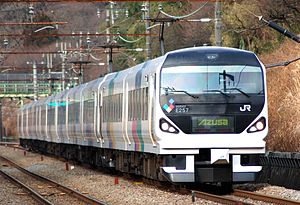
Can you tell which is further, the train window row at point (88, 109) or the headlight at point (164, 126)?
the train window row at point (88, 109)

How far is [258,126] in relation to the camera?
1945 centimetres

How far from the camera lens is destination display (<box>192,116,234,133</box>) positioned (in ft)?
63.5

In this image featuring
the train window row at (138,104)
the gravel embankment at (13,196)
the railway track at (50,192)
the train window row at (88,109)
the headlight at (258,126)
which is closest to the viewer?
the headlight at (258,126)

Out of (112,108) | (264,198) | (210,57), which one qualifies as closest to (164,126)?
(210,57)

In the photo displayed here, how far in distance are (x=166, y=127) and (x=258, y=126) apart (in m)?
1.83

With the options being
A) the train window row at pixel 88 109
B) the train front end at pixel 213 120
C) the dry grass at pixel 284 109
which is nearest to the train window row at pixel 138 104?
the train front end at pixel 213 120

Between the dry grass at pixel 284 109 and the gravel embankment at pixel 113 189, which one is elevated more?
the dry grass at pixel 284 109

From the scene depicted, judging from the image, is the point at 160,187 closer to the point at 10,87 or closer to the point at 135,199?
the point at 135,199

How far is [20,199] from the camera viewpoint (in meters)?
21.2

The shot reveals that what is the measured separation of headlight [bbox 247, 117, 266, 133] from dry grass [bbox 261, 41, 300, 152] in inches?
218

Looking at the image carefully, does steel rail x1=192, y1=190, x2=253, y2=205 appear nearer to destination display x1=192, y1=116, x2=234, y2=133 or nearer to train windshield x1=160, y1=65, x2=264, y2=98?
destination display x1=192, y1=116, x2=234, y2=133

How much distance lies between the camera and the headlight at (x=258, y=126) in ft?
63.6

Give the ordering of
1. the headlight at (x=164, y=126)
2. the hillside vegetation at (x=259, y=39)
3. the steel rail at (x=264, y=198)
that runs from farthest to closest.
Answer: the hillside vegetation at (x=259, y=39), the headlight at (x=164, y=126), the steel rail at (x=264, y=198)

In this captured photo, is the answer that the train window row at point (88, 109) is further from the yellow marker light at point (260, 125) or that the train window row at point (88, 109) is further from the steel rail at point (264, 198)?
the yellow marker light at point (260, 125)
